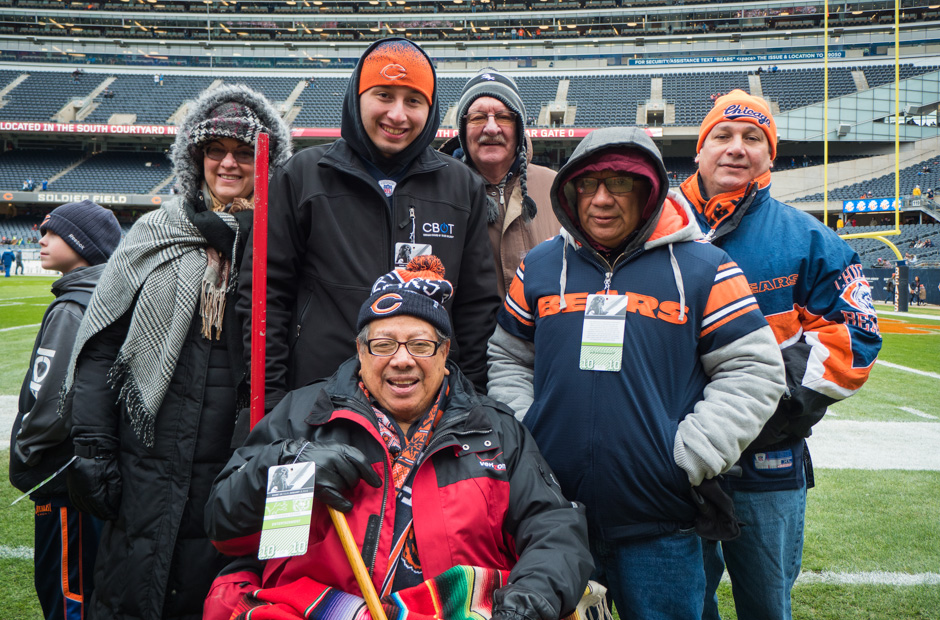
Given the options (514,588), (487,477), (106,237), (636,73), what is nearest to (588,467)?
(487,477)

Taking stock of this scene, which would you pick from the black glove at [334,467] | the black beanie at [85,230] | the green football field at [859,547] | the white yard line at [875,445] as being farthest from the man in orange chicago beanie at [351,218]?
the white yard line at [875,445]

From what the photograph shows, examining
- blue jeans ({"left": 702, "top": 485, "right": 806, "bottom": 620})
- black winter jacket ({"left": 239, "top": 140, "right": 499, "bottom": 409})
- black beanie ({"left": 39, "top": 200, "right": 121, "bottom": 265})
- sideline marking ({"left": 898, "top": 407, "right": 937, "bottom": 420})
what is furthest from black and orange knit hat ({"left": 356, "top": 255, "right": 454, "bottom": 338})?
sideline marking ({"left": 898, "top": 407, "right": 937, "bottom": 420})

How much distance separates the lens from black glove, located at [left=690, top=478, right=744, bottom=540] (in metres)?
1.55

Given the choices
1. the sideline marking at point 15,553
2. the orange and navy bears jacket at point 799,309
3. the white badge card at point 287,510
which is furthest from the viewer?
the sideline marking at point 15,553

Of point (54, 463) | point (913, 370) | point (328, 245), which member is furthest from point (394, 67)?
point (913, 370)

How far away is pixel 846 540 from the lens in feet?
10.6

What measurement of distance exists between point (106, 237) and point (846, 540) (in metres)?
4.01

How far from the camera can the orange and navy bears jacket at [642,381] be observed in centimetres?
155

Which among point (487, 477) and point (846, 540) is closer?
point (487, 477)

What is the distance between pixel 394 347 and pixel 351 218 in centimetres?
50

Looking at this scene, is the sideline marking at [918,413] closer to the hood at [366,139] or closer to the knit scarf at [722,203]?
the knit scarf at [722,203]

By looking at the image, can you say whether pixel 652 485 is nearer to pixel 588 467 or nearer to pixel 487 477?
pixel 588 467

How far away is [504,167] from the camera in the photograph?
2529 mm

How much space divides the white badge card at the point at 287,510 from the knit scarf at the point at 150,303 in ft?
2.27
